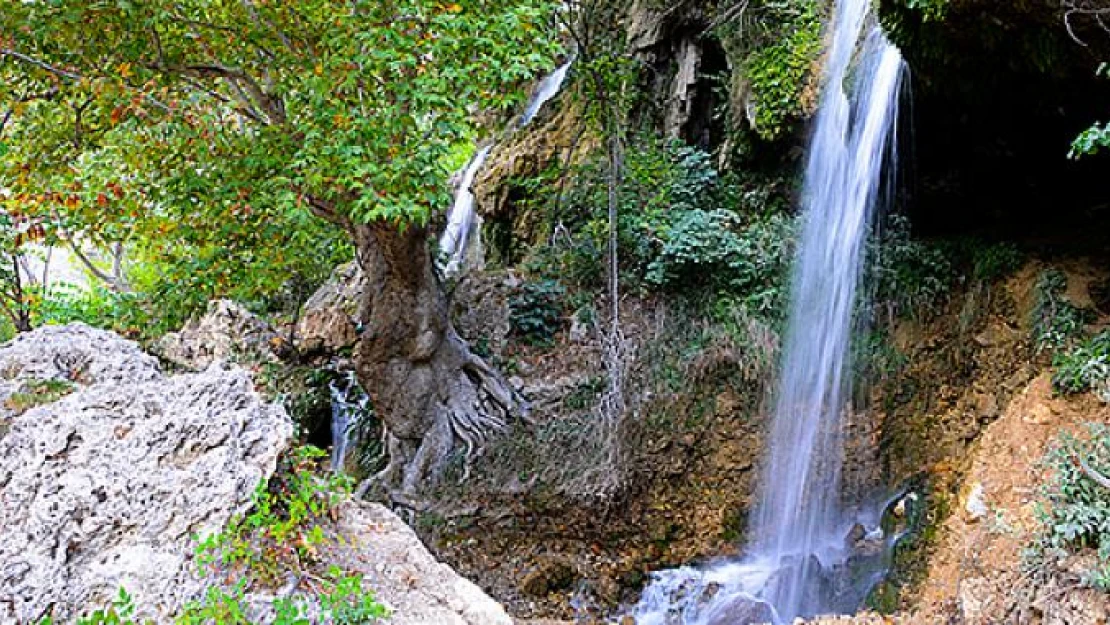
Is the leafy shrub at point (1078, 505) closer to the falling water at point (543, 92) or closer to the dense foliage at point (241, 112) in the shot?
the dense foliage at point (241, 112)

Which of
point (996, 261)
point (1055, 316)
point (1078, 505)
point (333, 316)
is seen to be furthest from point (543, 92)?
point (1078, 505)

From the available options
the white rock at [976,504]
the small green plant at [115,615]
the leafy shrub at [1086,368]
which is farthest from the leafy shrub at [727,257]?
the small green plant at [115,615]

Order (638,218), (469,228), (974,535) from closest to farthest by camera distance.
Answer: (974,535)
(638,218)
(469,228)

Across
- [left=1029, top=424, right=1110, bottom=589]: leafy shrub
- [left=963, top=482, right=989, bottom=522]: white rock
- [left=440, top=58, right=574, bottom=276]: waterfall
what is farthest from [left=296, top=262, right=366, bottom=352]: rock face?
[left=1029, top=424, right=1110, bottom=589]: leafy shrub

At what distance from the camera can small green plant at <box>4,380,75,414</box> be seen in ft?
10.5

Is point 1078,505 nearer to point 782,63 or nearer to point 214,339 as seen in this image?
point 782,63

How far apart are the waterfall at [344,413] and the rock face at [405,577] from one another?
560 cm

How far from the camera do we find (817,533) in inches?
267

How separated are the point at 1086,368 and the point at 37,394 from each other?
6067 millimetres

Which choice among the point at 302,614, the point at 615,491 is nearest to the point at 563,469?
the point at 615,491

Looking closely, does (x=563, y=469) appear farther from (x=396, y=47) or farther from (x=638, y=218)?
(x=396, y=47)

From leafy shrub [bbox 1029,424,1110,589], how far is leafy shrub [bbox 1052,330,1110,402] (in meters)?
0.74

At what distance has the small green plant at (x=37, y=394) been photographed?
10.5 ft

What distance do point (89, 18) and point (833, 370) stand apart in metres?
7.12
